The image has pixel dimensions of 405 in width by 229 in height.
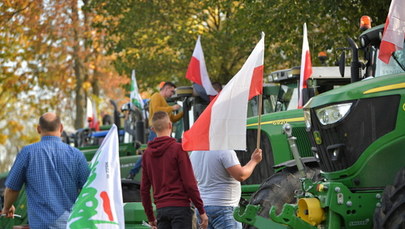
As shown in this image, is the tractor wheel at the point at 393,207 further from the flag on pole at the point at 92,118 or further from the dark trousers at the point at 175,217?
the flag on pole at the point at 92,118

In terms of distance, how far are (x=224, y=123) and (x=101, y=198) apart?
1541 millimetres

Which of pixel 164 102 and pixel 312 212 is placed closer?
pixel 312 212

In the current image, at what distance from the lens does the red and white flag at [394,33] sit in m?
9.53

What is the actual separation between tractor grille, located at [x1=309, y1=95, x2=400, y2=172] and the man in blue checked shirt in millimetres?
2240

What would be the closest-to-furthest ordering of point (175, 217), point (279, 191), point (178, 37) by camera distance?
point (175, 217)
point (279, 191)
point (178, 37)

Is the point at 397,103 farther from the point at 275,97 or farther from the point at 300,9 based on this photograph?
the point at 300,9

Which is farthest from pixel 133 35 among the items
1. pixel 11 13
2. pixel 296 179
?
pixel 296 179

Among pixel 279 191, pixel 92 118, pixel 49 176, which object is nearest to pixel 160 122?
pixel 49 176

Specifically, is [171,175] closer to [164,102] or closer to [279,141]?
[279,141]

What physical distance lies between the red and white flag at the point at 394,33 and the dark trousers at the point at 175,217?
8.26 ft

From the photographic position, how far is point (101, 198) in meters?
8.45

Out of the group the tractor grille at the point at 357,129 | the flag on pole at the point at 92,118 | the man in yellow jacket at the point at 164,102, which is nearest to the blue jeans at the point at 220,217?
the tractor grille at the point at 357,129

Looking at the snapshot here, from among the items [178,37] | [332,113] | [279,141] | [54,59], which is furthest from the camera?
[54,59]

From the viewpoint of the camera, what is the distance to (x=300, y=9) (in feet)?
63.5
